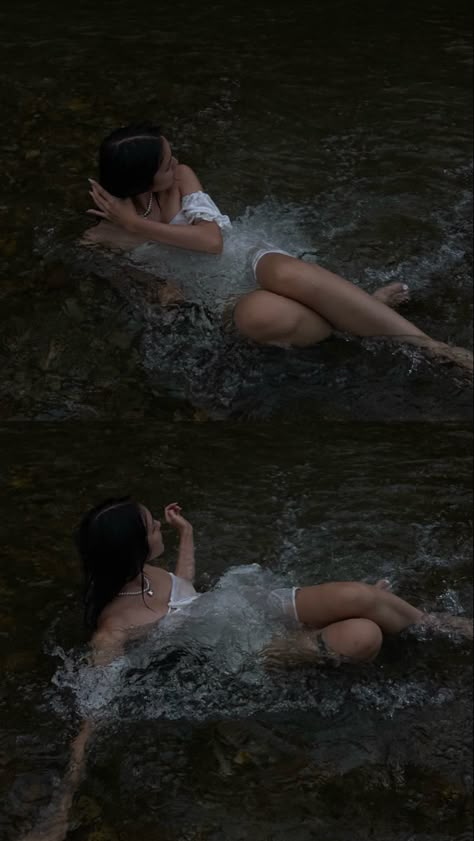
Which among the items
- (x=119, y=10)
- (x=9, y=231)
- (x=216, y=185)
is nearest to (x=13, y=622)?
(x=9, y=231)

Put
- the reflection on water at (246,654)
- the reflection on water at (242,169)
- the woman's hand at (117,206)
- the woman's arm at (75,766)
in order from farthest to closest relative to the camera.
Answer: the reflection on water at (242,169)
the woman's hand at (117,206)
the reflection on water at (246,654)
the woman's arm at (75,766)

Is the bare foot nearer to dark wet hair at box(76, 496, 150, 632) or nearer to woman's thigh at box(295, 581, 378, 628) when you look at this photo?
woman's thigh at box(295, 581, 378, 628)

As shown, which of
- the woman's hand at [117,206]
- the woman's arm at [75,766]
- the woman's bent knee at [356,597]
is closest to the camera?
the woman's arm at [75,766]

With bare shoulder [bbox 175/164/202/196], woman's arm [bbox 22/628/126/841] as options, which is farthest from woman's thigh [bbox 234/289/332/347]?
woman's arm [bbox 22/628/126/841]

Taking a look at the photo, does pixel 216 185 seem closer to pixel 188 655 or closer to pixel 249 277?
pixel 249 277

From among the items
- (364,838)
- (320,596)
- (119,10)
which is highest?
(119,10)

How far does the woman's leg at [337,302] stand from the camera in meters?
5.28

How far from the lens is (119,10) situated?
8344 millimetres

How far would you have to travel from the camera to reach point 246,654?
4695mm

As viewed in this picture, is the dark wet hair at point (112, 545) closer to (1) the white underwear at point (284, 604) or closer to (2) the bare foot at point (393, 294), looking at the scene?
(1) the white underwear at point (284, 604)

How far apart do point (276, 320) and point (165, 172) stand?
32.9 inches

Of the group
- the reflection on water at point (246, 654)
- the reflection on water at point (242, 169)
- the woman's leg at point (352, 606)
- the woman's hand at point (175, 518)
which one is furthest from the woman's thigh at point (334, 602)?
the reflection on water at point (242, 169)

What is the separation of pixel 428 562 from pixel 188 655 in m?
1.16

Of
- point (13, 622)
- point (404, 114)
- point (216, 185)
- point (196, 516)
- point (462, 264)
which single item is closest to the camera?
point (13, 622)
